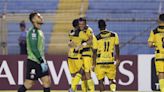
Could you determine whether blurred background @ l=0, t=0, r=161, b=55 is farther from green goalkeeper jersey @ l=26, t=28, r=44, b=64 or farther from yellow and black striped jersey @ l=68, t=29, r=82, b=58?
green goalkeeper jersey @ l=26, t=28, r=44, b=64

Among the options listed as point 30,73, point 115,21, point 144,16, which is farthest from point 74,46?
point 144,16

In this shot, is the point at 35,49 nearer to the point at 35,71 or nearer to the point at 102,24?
the point at 35,71

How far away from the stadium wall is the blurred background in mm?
1193

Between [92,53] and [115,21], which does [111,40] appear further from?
[115,21]

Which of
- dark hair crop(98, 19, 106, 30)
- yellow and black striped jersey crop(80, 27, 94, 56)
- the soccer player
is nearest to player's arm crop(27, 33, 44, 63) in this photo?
the soccer player

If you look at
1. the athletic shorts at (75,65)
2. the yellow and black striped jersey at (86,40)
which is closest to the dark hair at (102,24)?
the yellow and black striped jersey at (86,40)

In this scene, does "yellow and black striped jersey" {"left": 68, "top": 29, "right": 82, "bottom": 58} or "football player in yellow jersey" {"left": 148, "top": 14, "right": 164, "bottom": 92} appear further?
"yellow and black striped jersey" {"left": 68, "top": 29, "right": 82, "bottom": 58}

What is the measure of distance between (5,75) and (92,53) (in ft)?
19.1

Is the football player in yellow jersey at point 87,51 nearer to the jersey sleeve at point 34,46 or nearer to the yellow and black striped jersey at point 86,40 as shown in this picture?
the yellow and black striped jersey at point 86,40

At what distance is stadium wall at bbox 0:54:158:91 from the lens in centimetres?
1953

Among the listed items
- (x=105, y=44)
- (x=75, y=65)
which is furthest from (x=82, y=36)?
(x=105, y=44)

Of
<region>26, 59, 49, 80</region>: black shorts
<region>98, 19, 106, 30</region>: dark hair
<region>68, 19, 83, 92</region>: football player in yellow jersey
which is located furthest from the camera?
<region>68, 19, 83, 92</region>: football player in yellow jersey

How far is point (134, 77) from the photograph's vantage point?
19641mm

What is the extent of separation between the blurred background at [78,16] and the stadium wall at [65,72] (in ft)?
3.91
